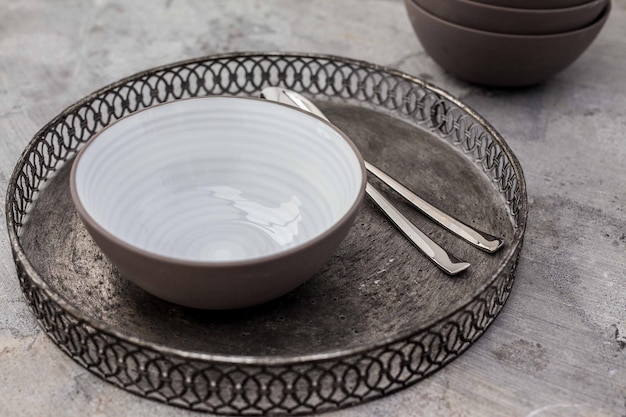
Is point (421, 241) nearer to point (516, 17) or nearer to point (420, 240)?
point (420, 240)

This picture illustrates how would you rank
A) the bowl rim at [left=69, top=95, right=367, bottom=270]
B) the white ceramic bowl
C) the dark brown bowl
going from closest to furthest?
the bowl rim at [left=69, top=95, right=367, bottom=270] < the white ceramic bowl < the dark brown bowl

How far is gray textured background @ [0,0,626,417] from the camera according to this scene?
0.50 m

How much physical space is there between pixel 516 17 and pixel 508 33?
21 millimetres

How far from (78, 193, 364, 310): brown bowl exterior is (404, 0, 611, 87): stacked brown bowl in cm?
35

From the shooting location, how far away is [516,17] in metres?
0.76

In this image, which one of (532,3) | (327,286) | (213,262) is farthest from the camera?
(532,3)

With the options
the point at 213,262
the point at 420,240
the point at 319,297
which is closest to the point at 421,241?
the point at 420,240

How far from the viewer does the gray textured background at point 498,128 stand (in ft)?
1.64

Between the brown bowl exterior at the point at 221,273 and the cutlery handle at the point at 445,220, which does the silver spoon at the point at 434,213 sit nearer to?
the cutlery handle at the point at 445,220

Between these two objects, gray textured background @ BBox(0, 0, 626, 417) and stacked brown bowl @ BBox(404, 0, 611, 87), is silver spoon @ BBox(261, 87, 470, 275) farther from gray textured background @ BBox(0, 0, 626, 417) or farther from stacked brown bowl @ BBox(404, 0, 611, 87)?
stacked brown bowl @ BBox(404, 0, 611, 87)

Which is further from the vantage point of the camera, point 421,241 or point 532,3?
point 532,3

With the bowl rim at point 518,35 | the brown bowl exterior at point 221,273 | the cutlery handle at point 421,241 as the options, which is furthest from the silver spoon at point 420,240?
the bowl rim at point 518,35

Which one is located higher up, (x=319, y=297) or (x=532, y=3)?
(x=532, y=3)

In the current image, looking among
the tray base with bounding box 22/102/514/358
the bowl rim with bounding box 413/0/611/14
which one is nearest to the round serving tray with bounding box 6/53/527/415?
the tray base with bounding box 22/102/514/358
